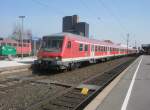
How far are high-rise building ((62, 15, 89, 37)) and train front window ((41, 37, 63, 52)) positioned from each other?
14.9m

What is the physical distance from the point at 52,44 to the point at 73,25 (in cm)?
2018

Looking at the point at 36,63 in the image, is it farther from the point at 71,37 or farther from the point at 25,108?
the point at 25,108

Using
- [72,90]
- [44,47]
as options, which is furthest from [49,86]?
[44,47]

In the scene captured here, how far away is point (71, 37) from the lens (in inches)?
879

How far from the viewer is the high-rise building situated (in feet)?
123

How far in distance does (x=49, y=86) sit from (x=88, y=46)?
14.7 m

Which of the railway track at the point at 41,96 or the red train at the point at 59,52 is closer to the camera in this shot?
the railway track at the point at 41,96

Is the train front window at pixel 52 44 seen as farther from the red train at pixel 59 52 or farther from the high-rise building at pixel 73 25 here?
the high-rise building at pixel 73 25

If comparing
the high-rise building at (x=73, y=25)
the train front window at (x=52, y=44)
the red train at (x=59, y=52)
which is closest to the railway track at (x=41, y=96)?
the red train at (x=59, y=52)

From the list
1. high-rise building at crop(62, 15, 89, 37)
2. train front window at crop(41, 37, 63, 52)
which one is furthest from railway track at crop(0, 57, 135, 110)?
high-rise building at crop(62, 15, 89, 37)

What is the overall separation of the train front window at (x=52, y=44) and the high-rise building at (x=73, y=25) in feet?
48.7

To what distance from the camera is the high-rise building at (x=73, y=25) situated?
3738cm

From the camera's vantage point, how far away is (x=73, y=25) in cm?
4112

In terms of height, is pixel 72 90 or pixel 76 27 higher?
pixel 76 27
